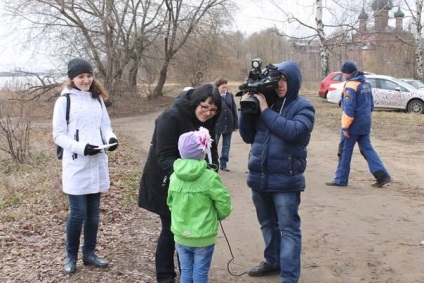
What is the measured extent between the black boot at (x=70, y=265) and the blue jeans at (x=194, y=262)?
1.21 meters

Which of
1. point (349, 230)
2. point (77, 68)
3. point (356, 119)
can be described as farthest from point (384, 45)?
point (77, 68)

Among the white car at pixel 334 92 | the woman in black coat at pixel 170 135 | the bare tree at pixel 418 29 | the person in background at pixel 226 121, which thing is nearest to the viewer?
the woman in black coat at pixel 170 135

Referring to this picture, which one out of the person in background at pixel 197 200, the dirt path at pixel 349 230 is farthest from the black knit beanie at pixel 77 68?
the dirt path at pixel 349 230

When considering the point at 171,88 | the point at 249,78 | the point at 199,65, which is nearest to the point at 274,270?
the point at 249,78

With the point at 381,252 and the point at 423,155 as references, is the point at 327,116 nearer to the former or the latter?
the point at 423,155

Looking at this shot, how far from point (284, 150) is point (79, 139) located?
1.68 m

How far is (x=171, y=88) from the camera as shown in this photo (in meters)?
32.3

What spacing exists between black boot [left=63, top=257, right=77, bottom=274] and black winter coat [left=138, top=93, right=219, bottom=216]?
993 millimetres

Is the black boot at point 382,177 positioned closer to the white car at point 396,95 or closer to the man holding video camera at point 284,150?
the man holding video camera at point 284,150

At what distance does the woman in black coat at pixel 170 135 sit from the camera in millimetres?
3678

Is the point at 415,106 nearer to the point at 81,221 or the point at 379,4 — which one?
the point at 379,4

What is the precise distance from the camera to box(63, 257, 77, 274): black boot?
14.2ft

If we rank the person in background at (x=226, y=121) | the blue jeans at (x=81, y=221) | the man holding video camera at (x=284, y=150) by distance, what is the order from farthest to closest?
1. the person in background at (x=226, y=121)
2. the blue jeans at (x=81, y=221)
3. the man holding video camera at (x=284, y=150)

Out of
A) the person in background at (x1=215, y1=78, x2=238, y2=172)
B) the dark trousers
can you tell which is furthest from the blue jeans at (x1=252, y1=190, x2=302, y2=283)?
the person in background at (x1=215, y1=78, x2=238, y2=172)
